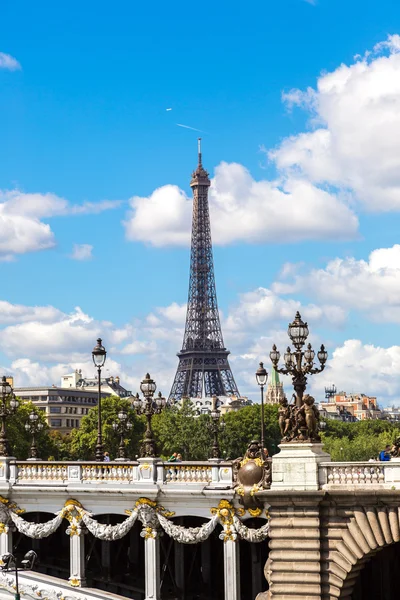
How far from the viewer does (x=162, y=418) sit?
142 meters

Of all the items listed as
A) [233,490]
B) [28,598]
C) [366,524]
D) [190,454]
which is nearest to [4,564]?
[28,598]

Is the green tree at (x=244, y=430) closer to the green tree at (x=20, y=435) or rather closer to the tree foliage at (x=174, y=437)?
the tree foliage at (x=174, y=437)

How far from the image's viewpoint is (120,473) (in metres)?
46.6

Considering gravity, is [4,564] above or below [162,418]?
below

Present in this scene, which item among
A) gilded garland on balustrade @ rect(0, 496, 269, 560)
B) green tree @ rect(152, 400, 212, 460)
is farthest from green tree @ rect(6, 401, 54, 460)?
gilded garland on balustrade @ rect(0, 496, 269, 560)

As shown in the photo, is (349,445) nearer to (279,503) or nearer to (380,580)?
(380,580)

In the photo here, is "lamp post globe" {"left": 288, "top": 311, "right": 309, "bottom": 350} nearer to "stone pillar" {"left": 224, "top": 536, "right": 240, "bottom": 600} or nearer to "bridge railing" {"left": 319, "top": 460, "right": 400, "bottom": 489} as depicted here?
"bridge railing" {"left": 319, "top": 460, "right": 400, "bottom": 489}

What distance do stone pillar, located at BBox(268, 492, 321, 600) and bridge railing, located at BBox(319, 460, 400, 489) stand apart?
75 centimetres

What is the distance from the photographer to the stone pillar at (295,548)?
37.1m

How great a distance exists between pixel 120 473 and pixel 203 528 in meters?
4.05

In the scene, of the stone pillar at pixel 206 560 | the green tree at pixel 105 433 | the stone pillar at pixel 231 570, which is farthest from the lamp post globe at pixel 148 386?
the green tree at pixel 105 433

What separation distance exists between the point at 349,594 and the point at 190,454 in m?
96.2

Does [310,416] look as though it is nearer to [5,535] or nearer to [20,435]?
[5,535]

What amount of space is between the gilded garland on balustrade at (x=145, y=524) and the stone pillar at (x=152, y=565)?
16cm
